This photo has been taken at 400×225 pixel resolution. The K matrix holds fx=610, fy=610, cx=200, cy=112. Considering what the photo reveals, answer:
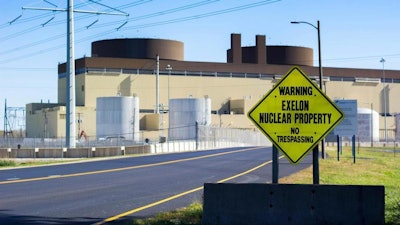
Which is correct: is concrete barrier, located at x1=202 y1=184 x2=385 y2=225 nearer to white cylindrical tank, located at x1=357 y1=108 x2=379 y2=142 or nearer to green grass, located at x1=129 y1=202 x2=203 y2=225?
green grass, located at x1=129 y1=202 x2=203 y2=225

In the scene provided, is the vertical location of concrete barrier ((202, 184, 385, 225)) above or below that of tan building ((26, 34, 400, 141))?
below

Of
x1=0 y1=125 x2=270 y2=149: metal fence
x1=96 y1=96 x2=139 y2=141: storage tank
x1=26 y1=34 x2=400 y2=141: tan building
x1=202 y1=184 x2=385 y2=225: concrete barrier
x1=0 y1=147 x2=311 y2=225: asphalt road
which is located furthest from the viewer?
x1=26 y1=34 x2=400 y2=141: tan building

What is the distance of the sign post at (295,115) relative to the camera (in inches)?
412

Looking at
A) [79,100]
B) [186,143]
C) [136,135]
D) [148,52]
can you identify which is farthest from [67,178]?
[148,52]

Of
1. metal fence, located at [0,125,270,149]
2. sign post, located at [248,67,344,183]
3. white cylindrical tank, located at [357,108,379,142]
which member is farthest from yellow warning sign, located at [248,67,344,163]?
white cylindrical tank, located at [357,108,379,142]

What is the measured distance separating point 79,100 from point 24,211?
278ft

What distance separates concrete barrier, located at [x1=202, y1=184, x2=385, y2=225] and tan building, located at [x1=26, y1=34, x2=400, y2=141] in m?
78.2

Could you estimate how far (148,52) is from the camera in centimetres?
10556

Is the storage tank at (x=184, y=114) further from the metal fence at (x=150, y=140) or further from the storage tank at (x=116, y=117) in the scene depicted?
the storage tank at (x=116, y=117)

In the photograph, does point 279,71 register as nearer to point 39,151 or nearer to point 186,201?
point 39,151

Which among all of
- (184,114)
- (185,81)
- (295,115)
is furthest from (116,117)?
(295,115)

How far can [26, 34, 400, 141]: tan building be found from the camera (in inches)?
3725

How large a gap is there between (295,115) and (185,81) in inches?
3633

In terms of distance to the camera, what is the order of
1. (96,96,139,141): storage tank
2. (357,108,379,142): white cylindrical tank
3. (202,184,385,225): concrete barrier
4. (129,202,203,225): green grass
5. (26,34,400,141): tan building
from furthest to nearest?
(26,34,400,141): tan building, (357,108,379,142): white cylindrical tank, (96,96,139,141): storage tank, (129,202,203,225): green grass, (202,184,385,225): concrete barrier
